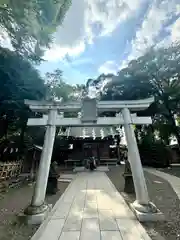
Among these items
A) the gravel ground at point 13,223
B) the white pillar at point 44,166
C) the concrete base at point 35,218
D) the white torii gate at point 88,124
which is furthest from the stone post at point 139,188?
the gravel ground at point 13,223

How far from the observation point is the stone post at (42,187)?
12.4ft

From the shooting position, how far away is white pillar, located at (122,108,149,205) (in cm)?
401

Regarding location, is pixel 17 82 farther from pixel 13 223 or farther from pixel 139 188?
pixel 139 188

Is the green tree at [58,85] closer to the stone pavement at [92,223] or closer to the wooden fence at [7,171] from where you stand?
the wooden fence at [7,171]

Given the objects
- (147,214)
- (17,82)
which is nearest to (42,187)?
(147,214)

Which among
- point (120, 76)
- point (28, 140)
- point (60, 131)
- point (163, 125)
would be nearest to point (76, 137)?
point (60, 131)

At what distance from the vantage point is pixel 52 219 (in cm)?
390

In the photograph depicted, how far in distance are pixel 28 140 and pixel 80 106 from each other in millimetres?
14954

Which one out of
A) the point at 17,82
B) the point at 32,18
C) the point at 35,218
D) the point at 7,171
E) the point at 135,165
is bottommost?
the point at 35,218

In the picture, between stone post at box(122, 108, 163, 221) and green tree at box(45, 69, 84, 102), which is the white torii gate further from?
green tree at box(45, 69, 84, 102)

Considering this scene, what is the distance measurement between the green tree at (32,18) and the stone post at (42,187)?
11.9 feet

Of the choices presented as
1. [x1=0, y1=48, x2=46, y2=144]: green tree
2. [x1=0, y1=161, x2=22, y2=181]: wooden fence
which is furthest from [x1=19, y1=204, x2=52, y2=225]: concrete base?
[x1=0, y1=48, x2=46, y2=144]: green tree

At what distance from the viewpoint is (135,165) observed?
4.23 m

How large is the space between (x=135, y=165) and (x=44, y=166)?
7.83 ft
